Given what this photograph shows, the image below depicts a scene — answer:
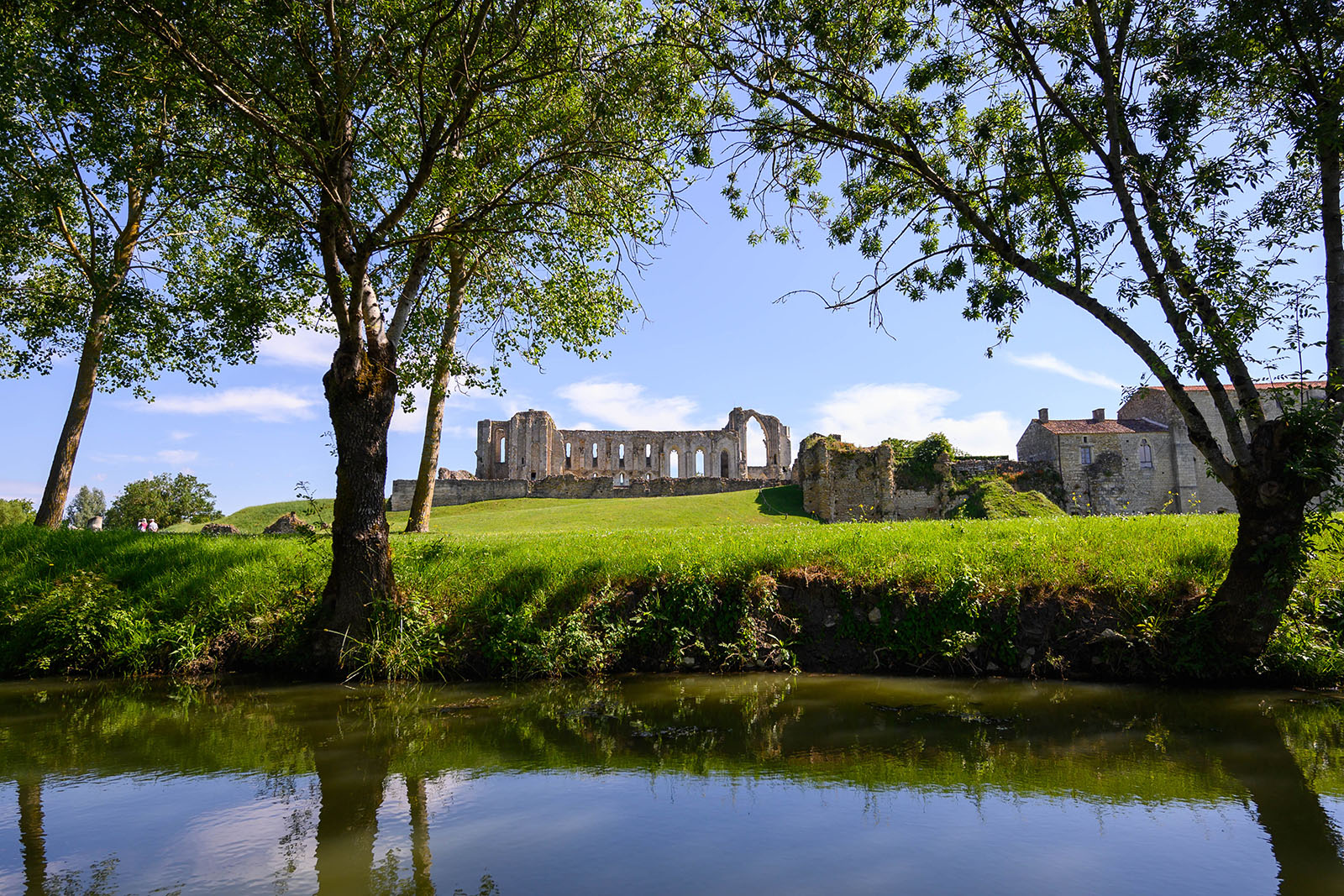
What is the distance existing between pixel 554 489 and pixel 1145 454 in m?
28.2

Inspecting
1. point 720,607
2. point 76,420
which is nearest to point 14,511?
point 76,420

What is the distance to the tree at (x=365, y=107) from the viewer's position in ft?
25.1

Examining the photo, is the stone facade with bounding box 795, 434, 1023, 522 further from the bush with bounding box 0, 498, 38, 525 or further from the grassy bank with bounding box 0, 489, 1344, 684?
the bush with bounding box 0, 498, 38, 525

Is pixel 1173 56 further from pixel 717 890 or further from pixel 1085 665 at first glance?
pixel 717 890

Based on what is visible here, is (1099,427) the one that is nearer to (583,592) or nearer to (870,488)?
(870,488)

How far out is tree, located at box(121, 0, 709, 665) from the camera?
7.66 m

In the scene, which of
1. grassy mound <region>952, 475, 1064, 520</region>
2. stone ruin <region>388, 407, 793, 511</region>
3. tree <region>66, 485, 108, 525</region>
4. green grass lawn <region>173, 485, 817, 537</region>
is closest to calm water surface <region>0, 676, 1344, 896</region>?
green grass lawn <region>173, 485, 817, 537</region>

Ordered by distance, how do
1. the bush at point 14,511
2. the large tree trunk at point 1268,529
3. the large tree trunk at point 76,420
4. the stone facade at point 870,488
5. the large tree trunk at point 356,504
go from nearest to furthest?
the large tree trunk at point 1268,529 → the large tree trunk at point 356,504 → the large tree trunk at point 76,420 → the stone facade at point 870,488 → the bush at point 14,511

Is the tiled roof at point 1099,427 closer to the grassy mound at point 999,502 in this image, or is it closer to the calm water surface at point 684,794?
the grassy mound at point 999,502

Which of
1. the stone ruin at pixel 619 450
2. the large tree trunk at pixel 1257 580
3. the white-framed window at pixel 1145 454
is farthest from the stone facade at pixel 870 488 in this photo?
the stone ruin at pixel 619 450

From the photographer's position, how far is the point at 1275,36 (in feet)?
22.0

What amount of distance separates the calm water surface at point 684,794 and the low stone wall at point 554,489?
29441 millimetres

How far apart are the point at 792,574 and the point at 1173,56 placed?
6.28 meters

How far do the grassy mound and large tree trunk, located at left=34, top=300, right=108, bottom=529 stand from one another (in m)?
19.2
